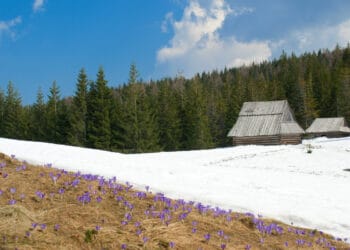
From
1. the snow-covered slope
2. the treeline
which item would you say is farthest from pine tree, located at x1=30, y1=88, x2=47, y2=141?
the snow-covered slope

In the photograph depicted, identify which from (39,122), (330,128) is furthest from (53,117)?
(330,128)

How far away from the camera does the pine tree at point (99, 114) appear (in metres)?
52.7

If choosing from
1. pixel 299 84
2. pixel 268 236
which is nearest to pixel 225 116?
pixel 299 84

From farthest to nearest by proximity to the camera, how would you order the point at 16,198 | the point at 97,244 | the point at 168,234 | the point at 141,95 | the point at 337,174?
1. the point at 141,95
2. the point at 337,174
3. the point at 16,198
4. the point at 168,234
5. the point at 97,244

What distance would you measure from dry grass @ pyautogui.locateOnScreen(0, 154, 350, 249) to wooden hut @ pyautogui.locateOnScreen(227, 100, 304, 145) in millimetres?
40365

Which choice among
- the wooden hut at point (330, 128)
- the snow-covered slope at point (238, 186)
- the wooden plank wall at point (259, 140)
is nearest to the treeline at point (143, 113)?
the wooden plank wall at point (259, 140)

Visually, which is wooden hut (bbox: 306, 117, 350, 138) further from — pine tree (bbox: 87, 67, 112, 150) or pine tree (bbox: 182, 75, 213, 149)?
pine tree (bbox: 87, 67, 112, 150)

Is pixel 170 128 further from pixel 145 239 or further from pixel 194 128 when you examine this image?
pixel 145 239

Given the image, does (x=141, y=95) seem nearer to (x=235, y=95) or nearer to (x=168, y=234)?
(x=235, y=95)

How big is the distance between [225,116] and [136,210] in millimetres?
75064

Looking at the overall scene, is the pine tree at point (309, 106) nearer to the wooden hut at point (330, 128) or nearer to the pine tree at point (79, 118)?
the wooden hut at point (330, 128)

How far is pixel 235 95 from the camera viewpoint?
83500 millimetres

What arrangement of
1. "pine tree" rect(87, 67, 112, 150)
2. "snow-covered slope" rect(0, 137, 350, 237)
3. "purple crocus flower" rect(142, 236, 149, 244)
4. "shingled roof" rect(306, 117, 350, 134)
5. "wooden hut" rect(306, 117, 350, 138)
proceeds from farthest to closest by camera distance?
"wooden hut" rect(306, 117, 350, 138) → "shingled roof" rect(306, 117, 350, 134) → "pine tree" rect(87, 67, 112, 150) → "snow-covered slope" rect(0, 137, 350, 237) → "purple crocus flower" rect(142, 236, 149, 244)

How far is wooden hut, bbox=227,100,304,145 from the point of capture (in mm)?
47500
